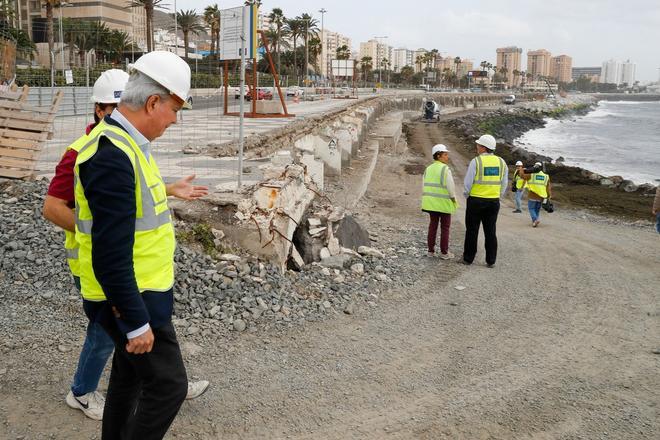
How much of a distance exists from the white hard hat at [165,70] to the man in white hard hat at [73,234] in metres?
0.84

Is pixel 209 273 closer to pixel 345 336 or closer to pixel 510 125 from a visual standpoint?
pixel 345 336

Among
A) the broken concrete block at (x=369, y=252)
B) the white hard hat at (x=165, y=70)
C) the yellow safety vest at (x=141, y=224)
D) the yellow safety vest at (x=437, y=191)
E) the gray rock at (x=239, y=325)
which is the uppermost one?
the white hard hat at (x=165, y=70)

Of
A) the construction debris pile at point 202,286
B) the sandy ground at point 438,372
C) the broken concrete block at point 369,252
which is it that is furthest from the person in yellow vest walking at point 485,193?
the construction debris pile at point 202,286

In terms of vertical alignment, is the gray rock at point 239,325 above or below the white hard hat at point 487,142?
below

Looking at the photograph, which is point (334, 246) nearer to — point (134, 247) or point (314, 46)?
point (134, 247)

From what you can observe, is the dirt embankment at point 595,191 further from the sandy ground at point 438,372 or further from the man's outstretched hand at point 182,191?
the man's outstretched hand at point 182,191

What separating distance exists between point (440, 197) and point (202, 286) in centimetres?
431

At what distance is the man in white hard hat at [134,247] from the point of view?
2.38 meters

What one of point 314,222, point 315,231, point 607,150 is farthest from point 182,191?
point 607,150

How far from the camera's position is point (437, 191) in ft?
28.7

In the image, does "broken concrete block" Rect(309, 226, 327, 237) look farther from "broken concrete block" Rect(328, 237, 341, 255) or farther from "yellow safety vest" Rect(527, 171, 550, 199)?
"yellow safety vest" Rect(527, 171, 550, 199)

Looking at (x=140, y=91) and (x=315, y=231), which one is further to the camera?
(x=315, y=231)

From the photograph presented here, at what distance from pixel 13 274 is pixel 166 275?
12.2 feet

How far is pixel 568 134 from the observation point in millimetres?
60812
